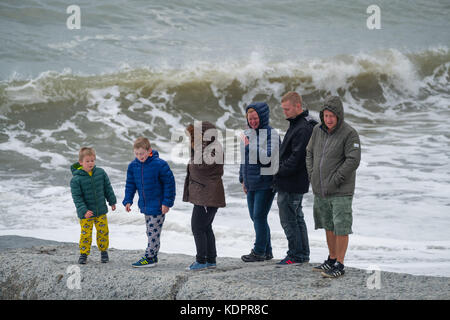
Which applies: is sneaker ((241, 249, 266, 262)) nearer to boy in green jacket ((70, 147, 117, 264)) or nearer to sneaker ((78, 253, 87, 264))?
boy in green jacket ((70, 147, 117, 264))

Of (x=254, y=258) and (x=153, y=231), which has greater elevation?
(x=153, y=231)

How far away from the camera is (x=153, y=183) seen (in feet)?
15.5

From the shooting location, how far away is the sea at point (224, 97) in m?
7.32

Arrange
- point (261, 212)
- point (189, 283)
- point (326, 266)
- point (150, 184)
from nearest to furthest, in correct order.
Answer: point (189, 283) → point (326, 266) → point (150, 184) → point (261, 212)

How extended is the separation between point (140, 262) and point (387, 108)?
1332cm

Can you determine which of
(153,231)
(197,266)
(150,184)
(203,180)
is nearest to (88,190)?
(150,184)

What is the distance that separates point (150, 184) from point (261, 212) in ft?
3.36

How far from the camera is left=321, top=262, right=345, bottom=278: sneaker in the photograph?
14.3 ft

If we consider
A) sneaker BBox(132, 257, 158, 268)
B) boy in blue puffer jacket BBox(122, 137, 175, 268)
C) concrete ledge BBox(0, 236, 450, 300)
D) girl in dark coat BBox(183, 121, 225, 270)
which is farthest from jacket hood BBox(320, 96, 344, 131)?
sneaker BBox(132, 257, 158, 268)

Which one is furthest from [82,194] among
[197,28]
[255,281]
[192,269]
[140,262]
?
[197,28]

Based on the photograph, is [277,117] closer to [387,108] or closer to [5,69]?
[387,108]

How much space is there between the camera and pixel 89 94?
14.6 m

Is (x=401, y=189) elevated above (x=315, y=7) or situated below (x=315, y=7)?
below

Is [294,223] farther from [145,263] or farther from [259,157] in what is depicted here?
[145,263]
